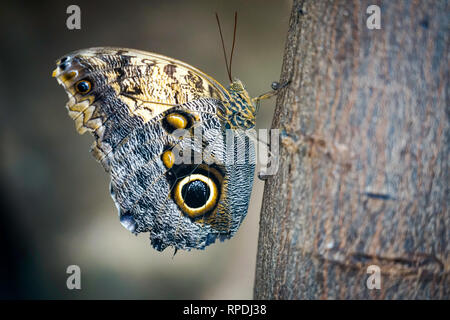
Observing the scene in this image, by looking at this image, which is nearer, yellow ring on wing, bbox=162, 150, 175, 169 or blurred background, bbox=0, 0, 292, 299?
yellow ring on wing, bbox=162, 150, 175, 169

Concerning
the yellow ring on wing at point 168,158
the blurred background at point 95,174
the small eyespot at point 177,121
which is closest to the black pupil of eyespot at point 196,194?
the yellow ring on wing at point 168,158

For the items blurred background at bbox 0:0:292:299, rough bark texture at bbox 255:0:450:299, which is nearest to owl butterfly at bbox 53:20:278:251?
rough bark texture at bbox 255:0:450:299

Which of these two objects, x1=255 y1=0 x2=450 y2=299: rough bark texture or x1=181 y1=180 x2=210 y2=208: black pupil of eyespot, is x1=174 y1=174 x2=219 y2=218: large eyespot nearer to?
x1=181 y1=180 x2=210 y2=208: black pupil of eyespot

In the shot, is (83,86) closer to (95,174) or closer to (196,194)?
(196,194)

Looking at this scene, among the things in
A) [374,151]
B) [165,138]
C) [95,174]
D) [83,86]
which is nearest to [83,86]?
[83,86]

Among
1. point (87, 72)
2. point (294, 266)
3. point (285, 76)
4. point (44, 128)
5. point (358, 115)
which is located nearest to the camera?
point (358, 115)

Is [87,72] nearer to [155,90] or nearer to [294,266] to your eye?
[155,90]

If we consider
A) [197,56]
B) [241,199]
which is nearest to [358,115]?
[241,199]
